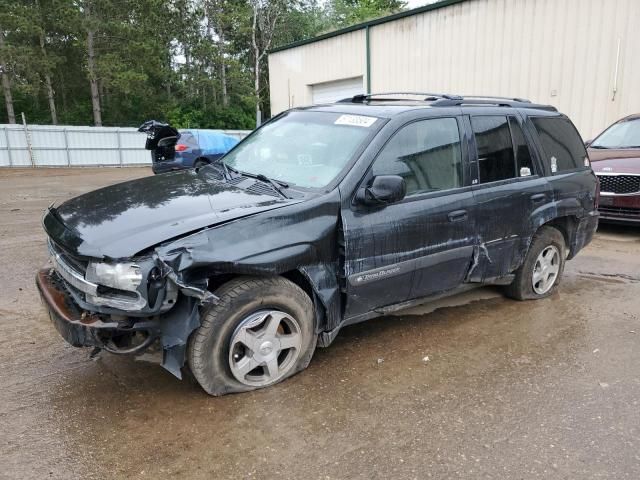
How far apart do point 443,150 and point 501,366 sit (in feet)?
5.46

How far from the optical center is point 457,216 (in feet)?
12.8

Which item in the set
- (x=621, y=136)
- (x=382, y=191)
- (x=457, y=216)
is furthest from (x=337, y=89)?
(x=382, y=191)

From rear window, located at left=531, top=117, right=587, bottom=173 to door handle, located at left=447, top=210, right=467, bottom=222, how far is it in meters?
1.34

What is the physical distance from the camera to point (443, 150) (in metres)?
3.95

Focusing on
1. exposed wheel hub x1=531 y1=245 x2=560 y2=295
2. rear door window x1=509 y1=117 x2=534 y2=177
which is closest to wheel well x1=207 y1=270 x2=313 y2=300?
rear door window x1=509 y1=117 x2=534 y2=177

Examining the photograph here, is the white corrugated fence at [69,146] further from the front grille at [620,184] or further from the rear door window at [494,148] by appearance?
the rear door window at [494,148]

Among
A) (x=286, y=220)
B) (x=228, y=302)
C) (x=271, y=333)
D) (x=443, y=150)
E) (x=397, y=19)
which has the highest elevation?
(x=397, y=19)

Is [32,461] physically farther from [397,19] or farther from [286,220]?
[397,19]

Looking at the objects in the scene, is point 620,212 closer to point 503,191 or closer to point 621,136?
point 621,136

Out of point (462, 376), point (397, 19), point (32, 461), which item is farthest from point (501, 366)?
point (397, 19)

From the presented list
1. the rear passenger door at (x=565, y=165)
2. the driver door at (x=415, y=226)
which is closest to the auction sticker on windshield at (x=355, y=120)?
the driver door at (x=415, y=226)

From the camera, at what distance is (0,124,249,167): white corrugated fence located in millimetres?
23375

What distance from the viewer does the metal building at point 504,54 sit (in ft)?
39.7

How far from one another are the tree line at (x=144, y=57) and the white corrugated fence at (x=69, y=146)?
320 inches
